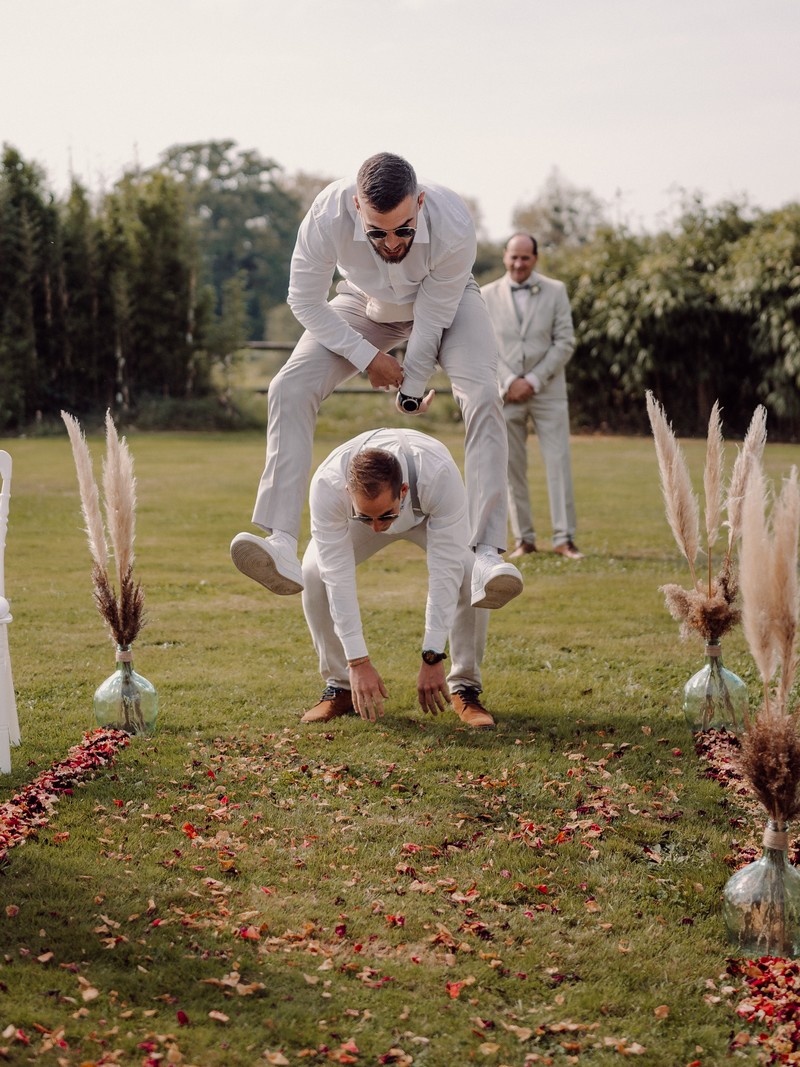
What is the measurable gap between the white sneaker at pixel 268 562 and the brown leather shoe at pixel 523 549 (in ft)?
15.8

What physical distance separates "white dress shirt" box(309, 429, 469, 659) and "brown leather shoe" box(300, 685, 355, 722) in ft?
2.10

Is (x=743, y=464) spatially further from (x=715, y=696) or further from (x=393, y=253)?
(x=393, y=253)

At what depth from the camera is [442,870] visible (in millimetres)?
4172

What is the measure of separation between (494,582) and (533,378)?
5.10 metres

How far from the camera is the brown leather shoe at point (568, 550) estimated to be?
32.8 feet

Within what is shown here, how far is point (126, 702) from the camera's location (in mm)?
5438

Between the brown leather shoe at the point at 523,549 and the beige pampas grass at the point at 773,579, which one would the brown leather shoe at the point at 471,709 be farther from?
the brown leather shoe at the point at 523,549

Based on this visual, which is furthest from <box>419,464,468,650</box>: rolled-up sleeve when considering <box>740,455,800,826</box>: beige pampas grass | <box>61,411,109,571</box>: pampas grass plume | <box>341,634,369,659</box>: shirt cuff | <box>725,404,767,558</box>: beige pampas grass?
<box>740,455,800,826</box>: beige pampas grass

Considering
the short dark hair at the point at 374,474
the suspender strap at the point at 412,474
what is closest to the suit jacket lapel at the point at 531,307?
the suspender strap at the point at 412,474

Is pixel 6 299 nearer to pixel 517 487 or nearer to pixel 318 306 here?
pixel 517 487

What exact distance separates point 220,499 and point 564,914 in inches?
388

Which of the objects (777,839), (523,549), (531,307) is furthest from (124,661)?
(531,307)

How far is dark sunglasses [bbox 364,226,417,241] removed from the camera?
5027 millimetres

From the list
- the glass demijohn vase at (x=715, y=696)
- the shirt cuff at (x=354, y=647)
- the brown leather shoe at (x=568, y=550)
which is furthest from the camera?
the brown leather shoe at (x=568, y=550)
